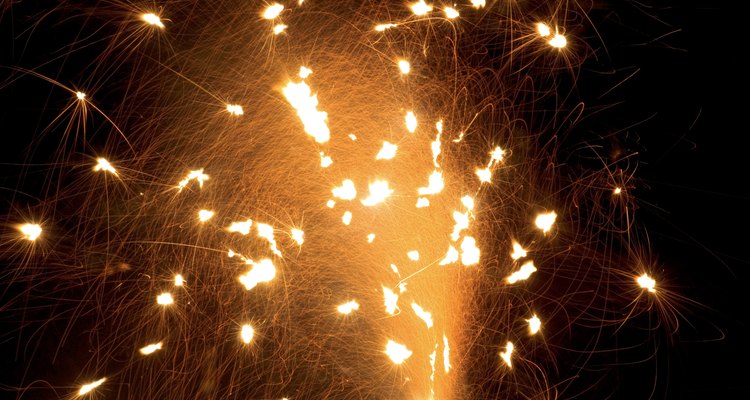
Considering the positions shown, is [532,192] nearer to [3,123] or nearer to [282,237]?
[282,237]

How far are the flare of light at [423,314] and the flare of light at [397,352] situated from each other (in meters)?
0.12

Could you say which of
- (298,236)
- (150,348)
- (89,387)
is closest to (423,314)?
(298,236)

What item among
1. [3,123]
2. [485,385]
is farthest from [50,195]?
[485,385]

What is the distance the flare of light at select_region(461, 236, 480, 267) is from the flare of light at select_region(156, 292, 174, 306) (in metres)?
1.08

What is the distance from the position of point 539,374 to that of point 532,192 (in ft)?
2.07

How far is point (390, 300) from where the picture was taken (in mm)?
1710

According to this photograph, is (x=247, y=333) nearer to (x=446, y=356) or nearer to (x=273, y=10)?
(x=446, y=356)

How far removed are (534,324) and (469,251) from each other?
13.2 inches

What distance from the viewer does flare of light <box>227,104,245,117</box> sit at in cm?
168

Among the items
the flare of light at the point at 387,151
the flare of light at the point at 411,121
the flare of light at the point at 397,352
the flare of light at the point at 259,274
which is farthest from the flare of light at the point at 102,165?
the flare of light at the point at 397,352

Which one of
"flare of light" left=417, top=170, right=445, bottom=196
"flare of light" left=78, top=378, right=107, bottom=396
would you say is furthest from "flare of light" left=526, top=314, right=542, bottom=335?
"flare of light" left=78, top=378, right=107, bottom=396

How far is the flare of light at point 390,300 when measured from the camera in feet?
5.59

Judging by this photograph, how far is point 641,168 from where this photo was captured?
1.52 m

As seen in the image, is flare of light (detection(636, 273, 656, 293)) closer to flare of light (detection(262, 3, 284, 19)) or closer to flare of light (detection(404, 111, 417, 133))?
flare of light (detection(404, 111, 417, 133))
